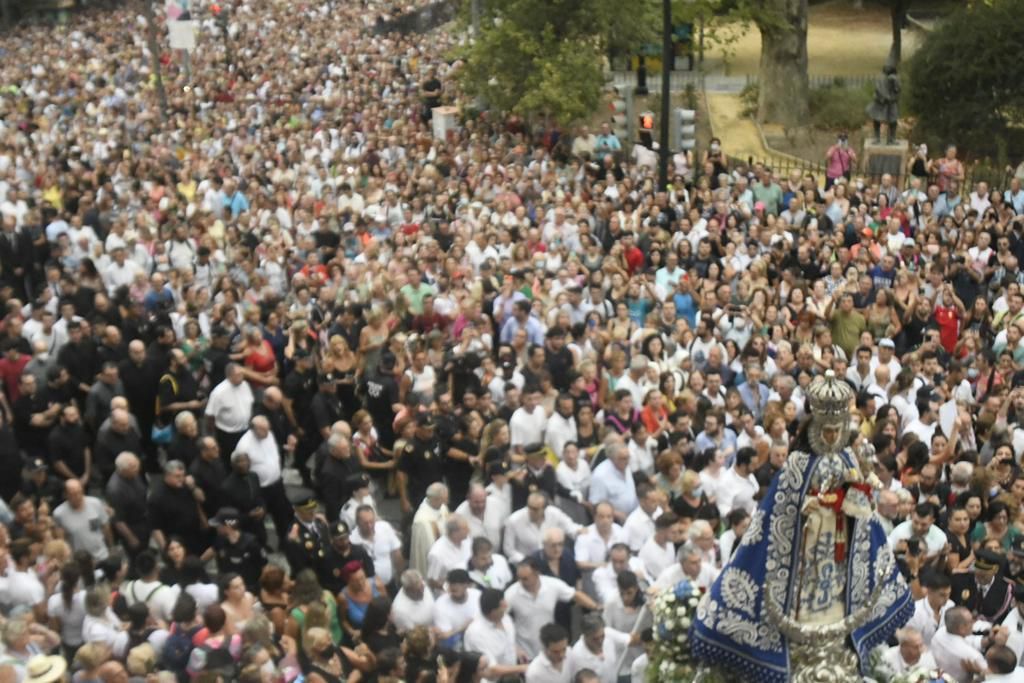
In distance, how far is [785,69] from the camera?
105ft

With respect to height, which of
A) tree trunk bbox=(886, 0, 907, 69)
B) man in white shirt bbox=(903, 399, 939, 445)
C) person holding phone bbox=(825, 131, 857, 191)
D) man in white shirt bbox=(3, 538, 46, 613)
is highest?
man in white shirt bbox=(3, 538, 46, 613)

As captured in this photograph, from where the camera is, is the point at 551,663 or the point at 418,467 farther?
the point at 418,467

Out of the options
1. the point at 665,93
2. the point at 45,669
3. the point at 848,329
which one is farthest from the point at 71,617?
the point at 665,93

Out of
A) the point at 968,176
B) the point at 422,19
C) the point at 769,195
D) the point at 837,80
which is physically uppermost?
the point at 769,195

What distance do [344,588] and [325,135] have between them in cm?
1603

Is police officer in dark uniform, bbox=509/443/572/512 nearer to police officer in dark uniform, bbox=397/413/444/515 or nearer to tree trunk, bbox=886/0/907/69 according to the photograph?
police officer in dark uniform, bbox=397/413/444/515

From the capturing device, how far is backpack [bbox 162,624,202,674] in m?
9.37

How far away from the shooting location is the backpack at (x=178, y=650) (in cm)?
937

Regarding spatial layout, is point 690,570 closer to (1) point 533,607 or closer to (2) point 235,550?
(1) point 533,607

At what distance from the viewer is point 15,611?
10148 millimetres

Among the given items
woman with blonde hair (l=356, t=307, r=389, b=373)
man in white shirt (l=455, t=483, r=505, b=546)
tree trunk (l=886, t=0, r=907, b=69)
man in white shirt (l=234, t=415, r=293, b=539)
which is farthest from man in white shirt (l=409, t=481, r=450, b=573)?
tree trunk (l=886, t=0, r=907, b=69)

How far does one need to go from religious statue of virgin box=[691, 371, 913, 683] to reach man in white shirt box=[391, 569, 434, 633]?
10.0ft

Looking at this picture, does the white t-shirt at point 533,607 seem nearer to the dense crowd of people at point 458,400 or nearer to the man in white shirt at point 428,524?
the dense crowd of people at point 458,400

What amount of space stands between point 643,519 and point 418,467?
2165mm
